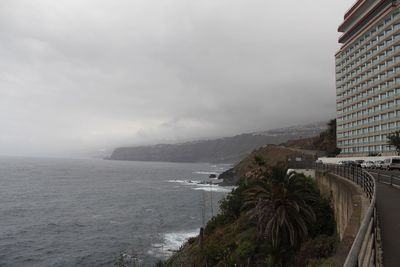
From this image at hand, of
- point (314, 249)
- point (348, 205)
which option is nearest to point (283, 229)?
point (314, 249)

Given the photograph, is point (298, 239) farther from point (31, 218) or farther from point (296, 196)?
point (31, 218)

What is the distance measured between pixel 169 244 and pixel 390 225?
34093mm

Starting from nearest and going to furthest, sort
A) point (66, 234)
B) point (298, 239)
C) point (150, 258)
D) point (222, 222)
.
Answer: point (298, 239), point (150, 258), point (222, 222), point (66, 234)

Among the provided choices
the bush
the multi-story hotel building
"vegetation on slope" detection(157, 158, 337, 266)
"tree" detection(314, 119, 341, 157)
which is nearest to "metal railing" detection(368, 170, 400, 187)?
"vegetation on slope" detection(157, 158, 337, 266)

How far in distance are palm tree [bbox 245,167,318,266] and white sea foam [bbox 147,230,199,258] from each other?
1720 centimetres

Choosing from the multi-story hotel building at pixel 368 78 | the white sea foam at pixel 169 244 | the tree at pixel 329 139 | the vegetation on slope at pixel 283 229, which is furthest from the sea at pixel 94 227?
the tree at pixel 329 139

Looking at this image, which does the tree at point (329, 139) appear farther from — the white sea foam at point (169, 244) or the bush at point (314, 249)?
the bush at point (314, 249)

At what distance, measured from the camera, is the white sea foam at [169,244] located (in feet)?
123

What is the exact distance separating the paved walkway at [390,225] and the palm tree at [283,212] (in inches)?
227

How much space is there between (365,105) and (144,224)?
69507mm

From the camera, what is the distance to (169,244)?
135 feet

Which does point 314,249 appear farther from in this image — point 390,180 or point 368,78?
point 368,78

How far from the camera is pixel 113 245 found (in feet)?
133

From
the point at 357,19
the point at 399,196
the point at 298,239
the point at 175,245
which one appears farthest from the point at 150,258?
the point at 357,19
